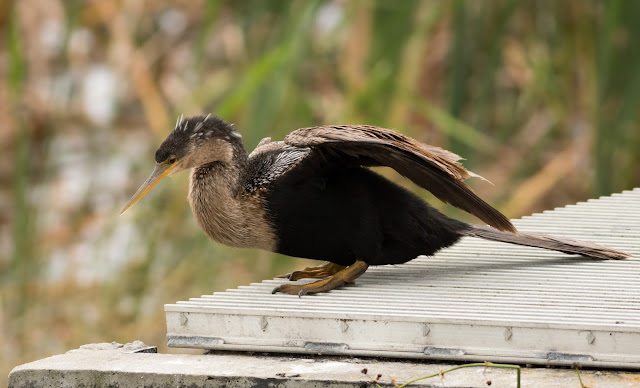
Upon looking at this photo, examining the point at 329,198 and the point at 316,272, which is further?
the point at 316,272

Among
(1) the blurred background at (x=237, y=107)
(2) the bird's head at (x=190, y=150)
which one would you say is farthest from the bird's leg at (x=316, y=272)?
(1) the blurred background at (x=237, y=107)

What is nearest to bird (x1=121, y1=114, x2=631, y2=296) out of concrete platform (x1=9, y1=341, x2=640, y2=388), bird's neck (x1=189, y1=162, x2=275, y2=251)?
bird's neck (x1=189, y1=162, x2=275, y2=251)

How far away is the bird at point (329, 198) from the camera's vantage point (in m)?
2.74

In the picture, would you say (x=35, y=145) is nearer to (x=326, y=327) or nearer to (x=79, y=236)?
(x=79, y=236)

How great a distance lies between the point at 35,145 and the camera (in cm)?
750

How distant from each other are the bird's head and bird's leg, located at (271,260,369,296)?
44cm

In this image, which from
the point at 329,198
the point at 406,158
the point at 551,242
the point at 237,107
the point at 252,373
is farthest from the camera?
the point at 237,107

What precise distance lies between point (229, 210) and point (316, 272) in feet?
1.01

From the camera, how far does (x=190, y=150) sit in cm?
297

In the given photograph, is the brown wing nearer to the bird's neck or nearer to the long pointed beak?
the bird's neck

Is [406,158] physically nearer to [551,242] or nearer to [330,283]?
[330,283]

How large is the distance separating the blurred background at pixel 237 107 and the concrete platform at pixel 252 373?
2773mm

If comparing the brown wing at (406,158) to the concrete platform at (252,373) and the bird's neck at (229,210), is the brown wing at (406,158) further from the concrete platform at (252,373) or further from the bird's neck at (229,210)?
the concrete platform at (252,373)

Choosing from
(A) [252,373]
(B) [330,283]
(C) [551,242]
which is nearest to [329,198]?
(B) [330,283]
